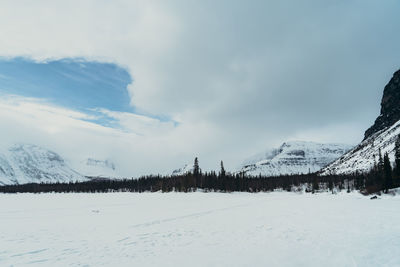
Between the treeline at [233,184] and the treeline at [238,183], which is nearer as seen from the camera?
the treeline at [238,183]

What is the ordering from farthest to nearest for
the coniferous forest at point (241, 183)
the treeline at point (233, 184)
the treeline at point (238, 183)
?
the treeline at point (233, 184), the treeline at point (238, 183), the coniferous forest at point (241, 183)

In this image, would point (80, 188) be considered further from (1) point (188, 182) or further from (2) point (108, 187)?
(1) point (188, 182)

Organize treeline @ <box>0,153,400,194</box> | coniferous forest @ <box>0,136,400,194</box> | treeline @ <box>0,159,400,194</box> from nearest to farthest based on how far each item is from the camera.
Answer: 1. coniferous forest @ <box>0,136,400,194</box>
2. treeline @ <box>0,153,400,194</box>
3. treeline @ <box>0,159,400,194</box>

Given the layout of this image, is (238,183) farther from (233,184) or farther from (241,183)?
(233,184)

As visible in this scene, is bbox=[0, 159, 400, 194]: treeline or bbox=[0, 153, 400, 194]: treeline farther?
bbox=[0, 159, 400, 194]: treeline

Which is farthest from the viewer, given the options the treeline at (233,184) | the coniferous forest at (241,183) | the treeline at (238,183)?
the treeline at (233,184)

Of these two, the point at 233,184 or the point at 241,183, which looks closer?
the point at 233,184

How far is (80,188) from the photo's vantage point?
196 metres

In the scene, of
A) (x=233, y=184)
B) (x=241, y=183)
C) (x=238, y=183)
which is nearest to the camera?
(x=233, y=184)

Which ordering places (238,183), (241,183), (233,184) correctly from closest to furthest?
(233,184), (238,183), (241,183)

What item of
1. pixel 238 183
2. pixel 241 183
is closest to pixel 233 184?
pixel 238 183

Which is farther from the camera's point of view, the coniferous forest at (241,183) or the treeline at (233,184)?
the treeline at (233,184)

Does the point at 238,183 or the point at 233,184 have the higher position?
the point at 238,183

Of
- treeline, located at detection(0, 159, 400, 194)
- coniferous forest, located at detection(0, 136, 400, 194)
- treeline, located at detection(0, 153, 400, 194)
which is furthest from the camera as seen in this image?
treeline, located at detection(0, 159, 400, 194)
